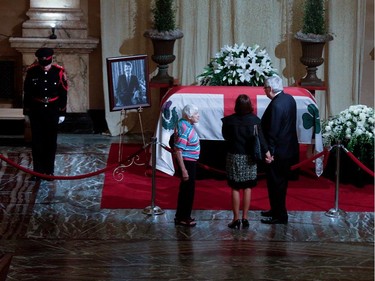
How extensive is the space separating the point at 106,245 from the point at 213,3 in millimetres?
6380

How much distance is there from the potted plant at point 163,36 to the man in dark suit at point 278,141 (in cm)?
433

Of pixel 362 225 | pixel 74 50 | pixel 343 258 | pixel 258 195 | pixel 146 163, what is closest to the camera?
pixel 343 258

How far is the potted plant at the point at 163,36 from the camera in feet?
46.2

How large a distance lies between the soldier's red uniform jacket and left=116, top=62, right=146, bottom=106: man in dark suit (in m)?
0.96

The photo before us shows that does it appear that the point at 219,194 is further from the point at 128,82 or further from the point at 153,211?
the point at 128,82

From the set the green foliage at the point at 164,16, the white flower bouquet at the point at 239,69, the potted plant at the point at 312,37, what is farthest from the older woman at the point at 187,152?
the potted plant at the point at 312,37

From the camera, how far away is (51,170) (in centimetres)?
1170

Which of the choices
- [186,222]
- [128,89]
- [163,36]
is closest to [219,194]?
[186,222]

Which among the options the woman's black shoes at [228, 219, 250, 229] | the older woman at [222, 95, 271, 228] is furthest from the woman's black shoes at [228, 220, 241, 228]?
the older woman at [222, 95, 271, 228]

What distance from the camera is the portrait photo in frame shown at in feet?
40.5

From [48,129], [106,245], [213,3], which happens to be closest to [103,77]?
[213,3]

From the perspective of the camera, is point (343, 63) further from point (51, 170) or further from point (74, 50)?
point (51, 170)

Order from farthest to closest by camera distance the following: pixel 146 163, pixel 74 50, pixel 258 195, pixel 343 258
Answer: pixel 74 50, pixel 146 163, pixel 258 195, pixel 343 258

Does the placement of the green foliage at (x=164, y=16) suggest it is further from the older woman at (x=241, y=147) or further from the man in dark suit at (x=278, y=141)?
the older woman at (x=241, y=147)
